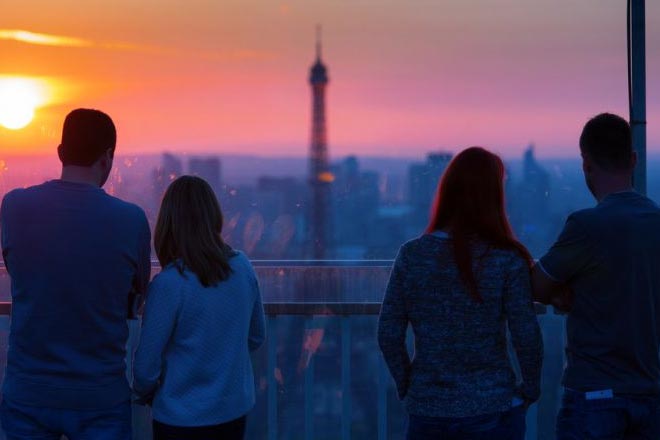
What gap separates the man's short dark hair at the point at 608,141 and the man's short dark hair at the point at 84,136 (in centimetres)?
131

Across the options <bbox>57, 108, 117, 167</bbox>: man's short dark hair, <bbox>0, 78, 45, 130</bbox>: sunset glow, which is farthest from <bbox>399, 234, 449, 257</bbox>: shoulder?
<bbox>0, 78, 45, 130</bbox>: sunset glow

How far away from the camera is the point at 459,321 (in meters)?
2.05

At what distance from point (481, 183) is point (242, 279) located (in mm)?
711

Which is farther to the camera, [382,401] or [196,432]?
[382,401]

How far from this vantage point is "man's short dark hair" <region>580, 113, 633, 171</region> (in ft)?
7.06

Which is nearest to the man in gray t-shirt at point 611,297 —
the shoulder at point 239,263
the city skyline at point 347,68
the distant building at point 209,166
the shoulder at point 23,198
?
the city skyline at point 347,68

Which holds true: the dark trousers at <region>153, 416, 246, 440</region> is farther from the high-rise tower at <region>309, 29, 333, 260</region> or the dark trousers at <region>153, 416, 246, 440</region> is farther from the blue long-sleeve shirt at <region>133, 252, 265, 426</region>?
the high-rise tower at <region>309, 29, 333, 260</region>

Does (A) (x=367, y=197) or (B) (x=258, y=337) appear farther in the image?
(A) (x=367, y=197)

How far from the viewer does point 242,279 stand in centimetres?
224

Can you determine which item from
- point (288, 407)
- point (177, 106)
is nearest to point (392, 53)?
point (177, 106)

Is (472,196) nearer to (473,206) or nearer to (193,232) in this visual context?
(473,206)

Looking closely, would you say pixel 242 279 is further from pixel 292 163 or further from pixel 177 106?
pixel 177 106

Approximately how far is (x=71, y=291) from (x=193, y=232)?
354mm

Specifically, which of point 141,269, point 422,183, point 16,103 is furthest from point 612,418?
point 16,103
